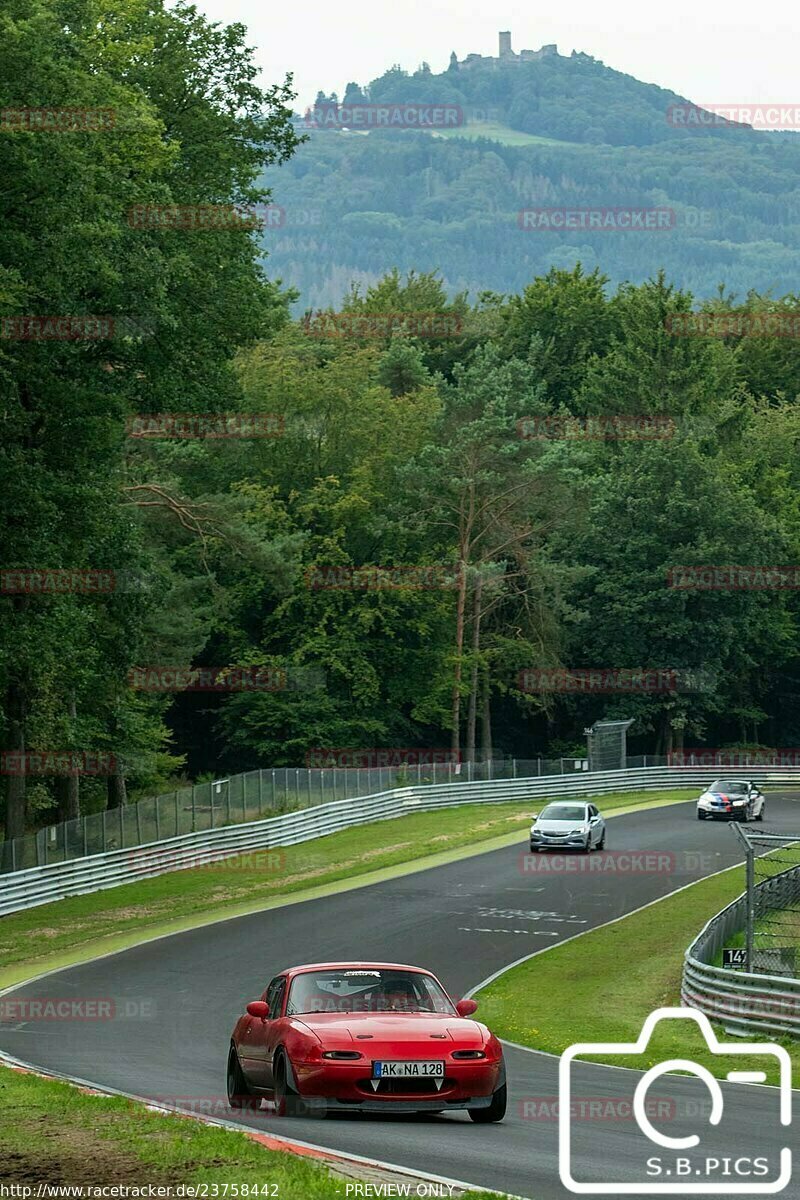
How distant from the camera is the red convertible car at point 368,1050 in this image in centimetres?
1289

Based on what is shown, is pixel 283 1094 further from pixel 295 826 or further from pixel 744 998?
pixel 295 826

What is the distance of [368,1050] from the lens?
12945mm

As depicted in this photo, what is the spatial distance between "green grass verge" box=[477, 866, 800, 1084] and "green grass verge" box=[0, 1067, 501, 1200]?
795 cm

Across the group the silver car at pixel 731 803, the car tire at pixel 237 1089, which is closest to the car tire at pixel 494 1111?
the car tire at pixel 237 1089

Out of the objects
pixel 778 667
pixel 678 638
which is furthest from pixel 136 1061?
pixel 778 667

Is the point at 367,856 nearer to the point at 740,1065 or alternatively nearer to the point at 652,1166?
the point at 740,1065

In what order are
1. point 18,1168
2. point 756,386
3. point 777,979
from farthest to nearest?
point 756,386 → point 777,979 → point 18,1168

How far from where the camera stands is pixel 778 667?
301 ft

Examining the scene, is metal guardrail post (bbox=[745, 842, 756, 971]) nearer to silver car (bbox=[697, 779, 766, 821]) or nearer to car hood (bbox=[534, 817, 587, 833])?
car hood (bbox=[534, 817, 587, 833])

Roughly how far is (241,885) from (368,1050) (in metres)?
29.7

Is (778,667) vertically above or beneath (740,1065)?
beneath

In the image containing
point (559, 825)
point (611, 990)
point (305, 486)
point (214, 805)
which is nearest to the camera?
point (611, 990)

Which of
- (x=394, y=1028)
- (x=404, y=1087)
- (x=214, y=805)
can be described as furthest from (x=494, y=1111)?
(x=214, y=805)

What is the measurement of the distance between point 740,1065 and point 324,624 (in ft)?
184
